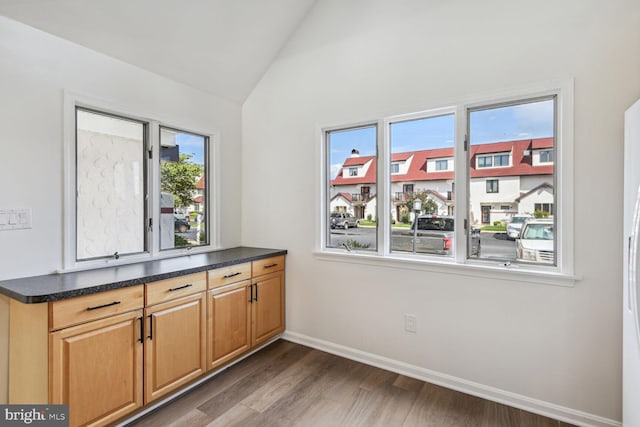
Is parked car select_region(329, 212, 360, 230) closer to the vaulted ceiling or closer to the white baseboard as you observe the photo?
the white baseboard

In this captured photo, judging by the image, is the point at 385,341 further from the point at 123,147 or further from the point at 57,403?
the point at 123,147

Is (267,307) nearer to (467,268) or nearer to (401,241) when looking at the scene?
(401,241)

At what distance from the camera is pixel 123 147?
251 cm

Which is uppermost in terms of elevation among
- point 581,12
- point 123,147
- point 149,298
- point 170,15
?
point 170,15

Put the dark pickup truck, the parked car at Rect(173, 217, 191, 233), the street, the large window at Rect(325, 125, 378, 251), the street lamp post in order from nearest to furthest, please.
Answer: the street < the dark pickup truck < the street lamp post < the large window at Rect(325, 125, 378, 251) < the parked car at Rect(173, 217, 191, 233)

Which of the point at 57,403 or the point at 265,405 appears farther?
the point at 265,405

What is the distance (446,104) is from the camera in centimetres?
233

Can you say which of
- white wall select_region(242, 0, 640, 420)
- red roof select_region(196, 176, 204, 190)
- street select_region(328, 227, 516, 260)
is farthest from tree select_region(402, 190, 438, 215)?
red roof select_region(196, 176, 204, 190)

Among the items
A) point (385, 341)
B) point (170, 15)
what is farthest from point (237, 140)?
point (385, 341)

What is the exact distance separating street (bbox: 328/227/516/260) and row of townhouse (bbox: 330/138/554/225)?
12 centimetres

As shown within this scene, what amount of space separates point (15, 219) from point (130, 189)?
2.43ft

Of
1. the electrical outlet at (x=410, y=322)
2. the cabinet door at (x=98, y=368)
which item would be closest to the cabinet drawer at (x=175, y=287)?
the cabinet door at (x=98, y=368)

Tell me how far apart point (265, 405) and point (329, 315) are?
959 mm

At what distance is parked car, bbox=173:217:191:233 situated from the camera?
289cm
